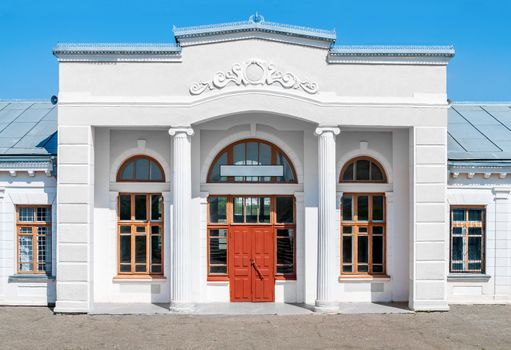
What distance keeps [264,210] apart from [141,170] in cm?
360

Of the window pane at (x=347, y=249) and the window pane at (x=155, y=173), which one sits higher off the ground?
the window pane at (x=155, y=173)

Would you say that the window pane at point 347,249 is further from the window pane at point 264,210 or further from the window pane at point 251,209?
the window pane at point 251,209

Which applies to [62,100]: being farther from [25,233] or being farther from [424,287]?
[424,287]

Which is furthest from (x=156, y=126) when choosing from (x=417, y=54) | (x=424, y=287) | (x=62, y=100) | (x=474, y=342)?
(x=474, y=342)

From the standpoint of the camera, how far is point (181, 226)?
13867 mm

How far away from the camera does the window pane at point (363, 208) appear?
15086 mm

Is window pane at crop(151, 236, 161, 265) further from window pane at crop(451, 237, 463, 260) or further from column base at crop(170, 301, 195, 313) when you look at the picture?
window pane at crop(451, 237, 463, 260)

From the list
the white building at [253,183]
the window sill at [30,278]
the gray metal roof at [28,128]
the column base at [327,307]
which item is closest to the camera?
the column base at [327,307]

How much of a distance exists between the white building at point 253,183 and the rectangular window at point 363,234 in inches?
1.5

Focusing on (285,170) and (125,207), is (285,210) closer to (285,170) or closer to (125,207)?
(285,170)

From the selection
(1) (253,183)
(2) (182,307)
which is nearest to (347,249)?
(1) (253,183)

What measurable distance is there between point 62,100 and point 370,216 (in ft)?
28.8

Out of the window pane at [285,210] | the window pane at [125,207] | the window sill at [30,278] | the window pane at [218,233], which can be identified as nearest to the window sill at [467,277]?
the window pane at [285,210]

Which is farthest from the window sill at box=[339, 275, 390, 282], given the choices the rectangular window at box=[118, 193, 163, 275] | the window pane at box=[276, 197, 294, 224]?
the rectangular window at box=[118, 193, 163, 275]
